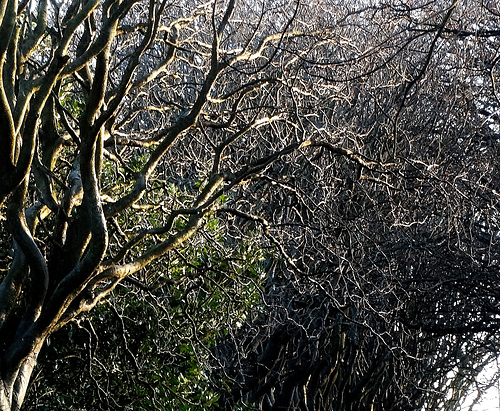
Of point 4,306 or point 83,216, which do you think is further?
point 4,306

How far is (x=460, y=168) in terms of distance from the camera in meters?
9.88

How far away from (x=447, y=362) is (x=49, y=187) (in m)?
8.78

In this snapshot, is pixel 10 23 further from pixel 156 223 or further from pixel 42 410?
pixel 42 410

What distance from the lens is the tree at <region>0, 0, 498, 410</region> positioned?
5277 mm

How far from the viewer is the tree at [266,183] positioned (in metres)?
5.28

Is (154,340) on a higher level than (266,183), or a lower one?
lower

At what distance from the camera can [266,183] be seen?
1031 centimetres

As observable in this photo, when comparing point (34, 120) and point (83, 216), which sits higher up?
point (34, 120)

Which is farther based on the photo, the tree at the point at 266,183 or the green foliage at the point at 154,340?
the green foliage at the point at 154,340

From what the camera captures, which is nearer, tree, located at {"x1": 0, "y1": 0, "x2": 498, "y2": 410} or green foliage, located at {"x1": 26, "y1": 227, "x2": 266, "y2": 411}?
tree, located at {"x1": 0, "y1": 0, "x2": 498, "y2": 410}

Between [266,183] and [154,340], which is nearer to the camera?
[154,340]

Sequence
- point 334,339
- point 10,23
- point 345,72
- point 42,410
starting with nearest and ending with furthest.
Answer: point 10,23
point 42,410
point 345,72
point 334,339

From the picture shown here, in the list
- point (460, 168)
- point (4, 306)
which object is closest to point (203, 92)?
point (4, 306)

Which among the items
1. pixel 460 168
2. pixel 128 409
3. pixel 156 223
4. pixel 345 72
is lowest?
pixel 128 409
